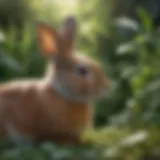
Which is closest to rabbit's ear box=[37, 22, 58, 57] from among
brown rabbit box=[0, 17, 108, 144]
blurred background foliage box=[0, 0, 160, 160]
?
brown rabbit box=[0, 17, 108, 144]

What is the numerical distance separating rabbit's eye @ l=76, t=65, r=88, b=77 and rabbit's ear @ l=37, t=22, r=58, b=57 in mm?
79

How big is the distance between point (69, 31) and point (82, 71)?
0.11 metres

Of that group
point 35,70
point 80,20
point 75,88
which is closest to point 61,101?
point 75,88

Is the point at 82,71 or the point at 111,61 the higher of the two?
the point at 111,61

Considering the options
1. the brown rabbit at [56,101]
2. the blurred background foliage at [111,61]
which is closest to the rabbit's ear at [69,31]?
the brown rabbit at [56,101]

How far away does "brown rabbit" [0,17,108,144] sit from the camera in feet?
4.89

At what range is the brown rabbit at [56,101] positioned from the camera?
4.89 ft

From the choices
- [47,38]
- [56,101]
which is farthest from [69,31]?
[56,101]

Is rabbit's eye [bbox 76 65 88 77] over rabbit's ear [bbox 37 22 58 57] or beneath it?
beneath

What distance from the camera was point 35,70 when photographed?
6.18 ft

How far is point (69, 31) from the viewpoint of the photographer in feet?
4.90

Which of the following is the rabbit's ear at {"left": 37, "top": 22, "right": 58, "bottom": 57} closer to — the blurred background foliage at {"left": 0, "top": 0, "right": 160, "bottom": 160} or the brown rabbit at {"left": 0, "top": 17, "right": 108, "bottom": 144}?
the brown rabbit at {"left": 0, "top": 17, "right": 108, "bottom": 144}

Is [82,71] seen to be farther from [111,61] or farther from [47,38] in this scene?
[111,61]

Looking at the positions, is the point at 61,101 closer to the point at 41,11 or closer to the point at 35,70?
the point at 35,70
